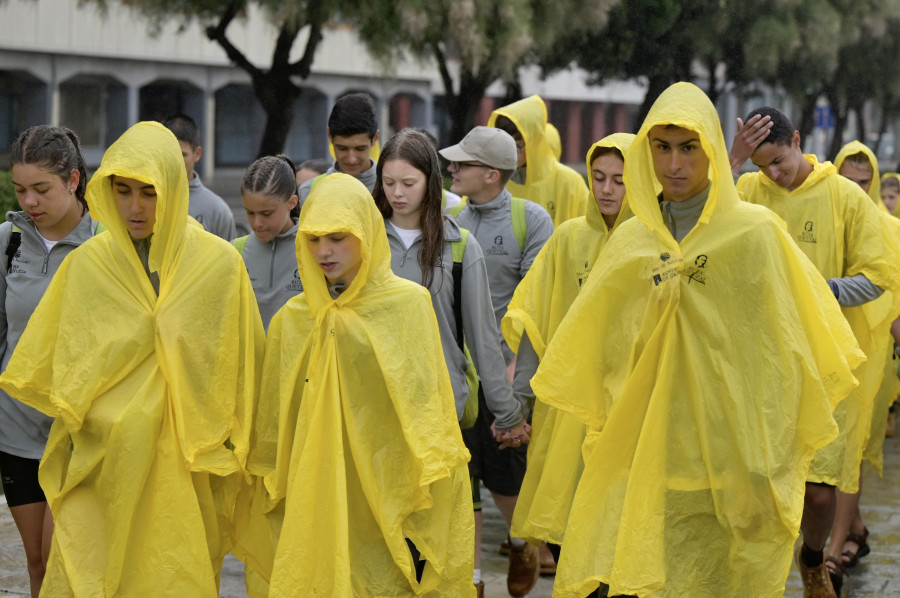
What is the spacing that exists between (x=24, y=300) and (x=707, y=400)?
2.46 m

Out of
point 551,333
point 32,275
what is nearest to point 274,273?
point 32,275

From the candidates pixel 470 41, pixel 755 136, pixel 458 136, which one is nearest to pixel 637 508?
pixel 755 136

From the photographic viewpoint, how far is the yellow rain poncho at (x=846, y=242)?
6.18m

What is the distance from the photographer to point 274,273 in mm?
5867

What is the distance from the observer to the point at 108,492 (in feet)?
15.5

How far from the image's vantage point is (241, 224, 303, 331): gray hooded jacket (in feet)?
19.1

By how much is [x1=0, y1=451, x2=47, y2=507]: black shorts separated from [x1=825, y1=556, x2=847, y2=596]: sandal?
3.42 meters

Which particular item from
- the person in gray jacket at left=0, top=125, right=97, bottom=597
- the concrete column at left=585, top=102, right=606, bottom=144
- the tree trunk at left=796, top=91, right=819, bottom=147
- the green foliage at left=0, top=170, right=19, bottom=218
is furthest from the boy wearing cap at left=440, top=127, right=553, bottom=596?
the concrete column at left=585, top=102, right=606, bottom=144

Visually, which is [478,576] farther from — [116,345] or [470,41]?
[470,41]

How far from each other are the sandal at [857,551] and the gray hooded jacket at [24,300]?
3859mm

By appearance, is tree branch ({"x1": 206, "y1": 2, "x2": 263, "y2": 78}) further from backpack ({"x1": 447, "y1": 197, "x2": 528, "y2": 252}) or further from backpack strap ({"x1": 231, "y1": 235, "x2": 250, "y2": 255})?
backpack strap ({"x1": 231, "y1": 235, "x2": 250, "y2": 255})

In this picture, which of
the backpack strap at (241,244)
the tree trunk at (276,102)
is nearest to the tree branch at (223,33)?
the tree trunk at (276,102)

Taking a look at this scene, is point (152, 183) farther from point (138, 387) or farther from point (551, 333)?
point (551, 333)

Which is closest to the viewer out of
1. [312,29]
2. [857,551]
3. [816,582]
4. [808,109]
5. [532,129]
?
[816,582]
